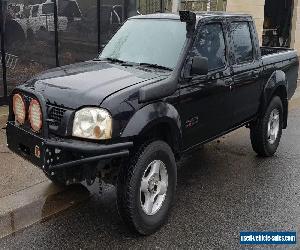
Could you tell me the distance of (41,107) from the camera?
3.84 meters

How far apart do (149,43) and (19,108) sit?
1.68 metres

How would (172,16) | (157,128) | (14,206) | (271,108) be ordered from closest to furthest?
(157,128) → (14,206) → (172,16) → (271,108)

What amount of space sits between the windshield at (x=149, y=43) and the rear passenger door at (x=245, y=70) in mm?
947

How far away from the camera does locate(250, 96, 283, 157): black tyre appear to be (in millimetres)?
6176

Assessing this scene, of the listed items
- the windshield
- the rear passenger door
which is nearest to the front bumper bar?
the windshield

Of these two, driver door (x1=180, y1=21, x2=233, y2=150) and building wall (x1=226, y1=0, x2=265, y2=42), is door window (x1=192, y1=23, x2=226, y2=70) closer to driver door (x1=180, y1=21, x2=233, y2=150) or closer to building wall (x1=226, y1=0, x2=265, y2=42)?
driver door (x1=180, y1=21, x2=233, y2=150)

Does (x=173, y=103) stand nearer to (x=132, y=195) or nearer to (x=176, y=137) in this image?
(x=176, y=137)

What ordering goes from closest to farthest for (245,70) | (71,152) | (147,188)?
1. (71,152)
2. (147,188)
3. (245,70)

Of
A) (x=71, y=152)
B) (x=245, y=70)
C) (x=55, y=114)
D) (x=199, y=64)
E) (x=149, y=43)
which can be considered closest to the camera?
(x=71, y=152)

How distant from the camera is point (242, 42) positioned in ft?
18.6

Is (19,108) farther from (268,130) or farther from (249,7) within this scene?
(249,7)

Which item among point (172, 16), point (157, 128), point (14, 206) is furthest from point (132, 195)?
point (172, 16)

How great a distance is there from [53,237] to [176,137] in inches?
60.8

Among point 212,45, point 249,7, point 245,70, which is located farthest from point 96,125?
point 249,7
